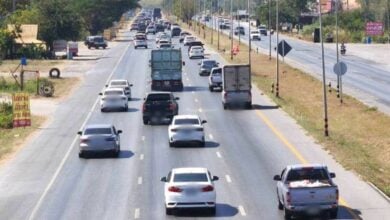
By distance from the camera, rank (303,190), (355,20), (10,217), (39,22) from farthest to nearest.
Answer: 1. (355,20)
2. (39,22)
3. (10,217)
4. (303,190)

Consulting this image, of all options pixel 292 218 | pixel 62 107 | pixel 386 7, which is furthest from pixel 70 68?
pixel 386 7

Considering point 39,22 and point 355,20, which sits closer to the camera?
point 39,22

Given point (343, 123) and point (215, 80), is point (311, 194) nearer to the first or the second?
point (343, 123)

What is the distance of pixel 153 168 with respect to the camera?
42250mm

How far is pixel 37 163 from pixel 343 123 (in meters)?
21.0

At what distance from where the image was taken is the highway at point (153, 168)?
A: 108ft

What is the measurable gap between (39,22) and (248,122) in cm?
8062

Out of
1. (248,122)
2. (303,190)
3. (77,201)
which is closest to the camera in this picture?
(303,190)

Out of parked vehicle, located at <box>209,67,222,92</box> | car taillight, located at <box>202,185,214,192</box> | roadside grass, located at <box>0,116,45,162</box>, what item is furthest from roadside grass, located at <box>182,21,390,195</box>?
roadside grass, located at <box>0,116,45,162</box>

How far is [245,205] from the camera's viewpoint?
3303 cm

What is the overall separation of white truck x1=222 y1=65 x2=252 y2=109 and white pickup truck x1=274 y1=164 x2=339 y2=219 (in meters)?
35.3

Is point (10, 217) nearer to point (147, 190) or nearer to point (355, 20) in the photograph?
point (147, 190)

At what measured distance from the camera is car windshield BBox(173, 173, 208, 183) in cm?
3098

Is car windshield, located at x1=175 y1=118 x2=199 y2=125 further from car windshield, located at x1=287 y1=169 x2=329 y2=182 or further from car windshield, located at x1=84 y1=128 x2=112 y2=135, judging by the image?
car windshield, located at x1=287 y1=169 x2=329 y2=182
